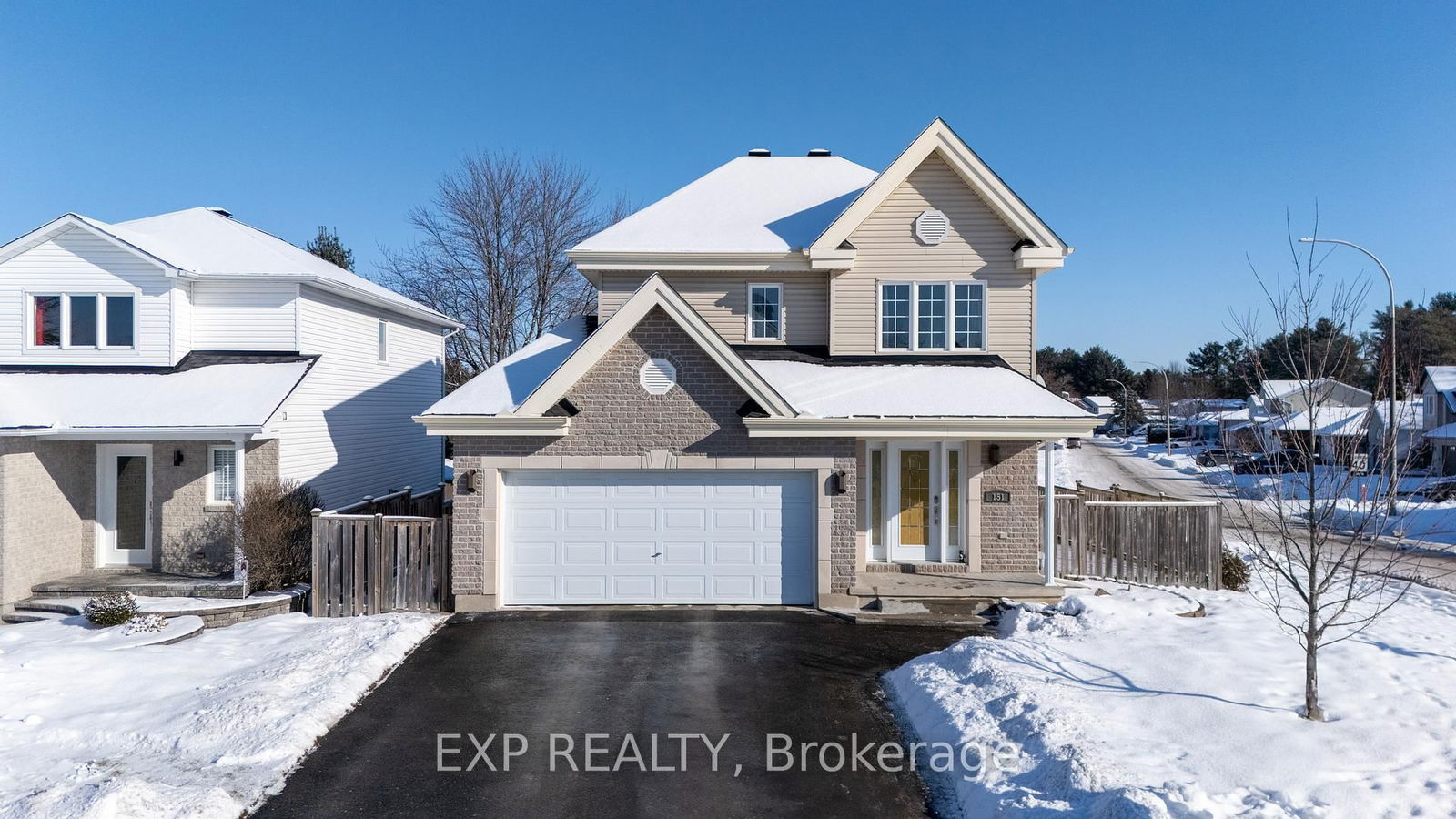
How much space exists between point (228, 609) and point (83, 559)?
494 centimetres

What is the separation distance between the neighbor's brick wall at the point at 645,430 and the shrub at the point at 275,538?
320 centimetres

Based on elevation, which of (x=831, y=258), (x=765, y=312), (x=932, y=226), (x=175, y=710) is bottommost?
(x=175, y=710)

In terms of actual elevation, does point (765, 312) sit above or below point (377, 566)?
above

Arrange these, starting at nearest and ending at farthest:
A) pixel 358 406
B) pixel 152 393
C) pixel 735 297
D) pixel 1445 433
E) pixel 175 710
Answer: pixel 175 710
pixel 152 393
pixel 735 297
pixel 358 406
pixel 1445 433

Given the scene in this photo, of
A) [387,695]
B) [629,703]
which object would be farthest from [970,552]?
[387,695]

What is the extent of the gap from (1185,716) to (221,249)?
65.3 ft

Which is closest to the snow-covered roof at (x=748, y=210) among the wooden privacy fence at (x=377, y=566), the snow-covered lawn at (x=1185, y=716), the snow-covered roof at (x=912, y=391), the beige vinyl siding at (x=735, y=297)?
the beige vinyl siding at (x=735, y=297)

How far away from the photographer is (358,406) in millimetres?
19125

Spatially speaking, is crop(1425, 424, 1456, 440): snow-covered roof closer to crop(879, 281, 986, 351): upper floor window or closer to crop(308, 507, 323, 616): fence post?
crop(879, 281, 986, 351): upper floor window

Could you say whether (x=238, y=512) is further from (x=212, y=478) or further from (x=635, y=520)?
(x=635, y=520)

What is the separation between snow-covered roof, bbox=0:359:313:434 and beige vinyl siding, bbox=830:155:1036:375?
1111 centimetres

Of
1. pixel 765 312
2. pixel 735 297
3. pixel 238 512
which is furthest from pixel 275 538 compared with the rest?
pixel 765 312

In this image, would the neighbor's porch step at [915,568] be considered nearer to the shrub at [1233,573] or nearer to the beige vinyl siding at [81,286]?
the shrub at [1233,573]

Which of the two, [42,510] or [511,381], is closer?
[511,381]
